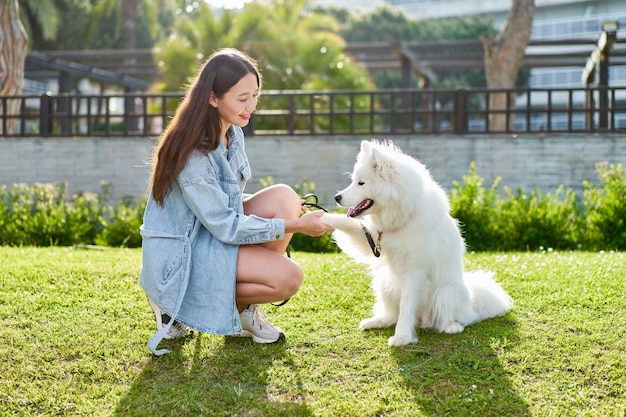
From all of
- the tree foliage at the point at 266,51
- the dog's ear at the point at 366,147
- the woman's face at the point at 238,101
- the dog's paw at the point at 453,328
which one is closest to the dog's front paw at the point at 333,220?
the dog's ear at the point at 366,147

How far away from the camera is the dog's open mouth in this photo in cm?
387

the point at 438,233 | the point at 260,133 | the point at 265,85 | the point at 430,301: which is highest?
the point at 265,85

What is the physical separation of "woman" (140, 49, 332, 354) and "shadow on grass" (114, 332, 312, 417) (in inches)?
8.1

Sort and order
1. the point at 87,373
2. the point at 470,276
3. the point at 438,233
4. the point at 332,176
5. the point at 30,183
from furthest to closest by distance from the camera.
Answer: the point at 30,183, the point at 332,176, the point at 470,276, the point at 438,233, the point at 87,373

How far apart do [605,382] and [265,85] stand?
13220mm

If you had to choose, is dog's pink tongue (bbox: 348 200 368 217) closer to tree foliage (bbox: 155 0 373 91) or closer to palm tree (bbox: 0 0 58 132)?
palm tree (bbox: 0 0 58 132)

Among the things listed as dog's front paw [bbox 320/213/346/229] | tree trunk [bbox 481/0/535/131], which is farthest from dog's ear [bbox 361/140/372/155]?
tree trunk [bbox 481/0/535/131]

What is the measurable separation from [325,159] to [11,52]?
6.56m

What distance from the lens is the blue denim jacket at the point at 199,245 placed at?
3406 millimetres

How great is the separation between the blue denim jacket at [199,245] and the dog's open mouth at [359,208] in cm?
54

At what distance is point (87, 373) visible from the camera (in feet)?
11.8

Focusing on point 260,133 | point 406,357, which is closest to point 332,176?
point 260,133

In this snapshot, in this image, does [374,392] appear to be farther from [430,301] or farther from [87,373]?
[87,373]

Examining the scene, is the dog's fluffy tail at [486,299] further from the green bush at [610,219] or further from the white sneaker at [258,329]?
the green bush at [610,219]
